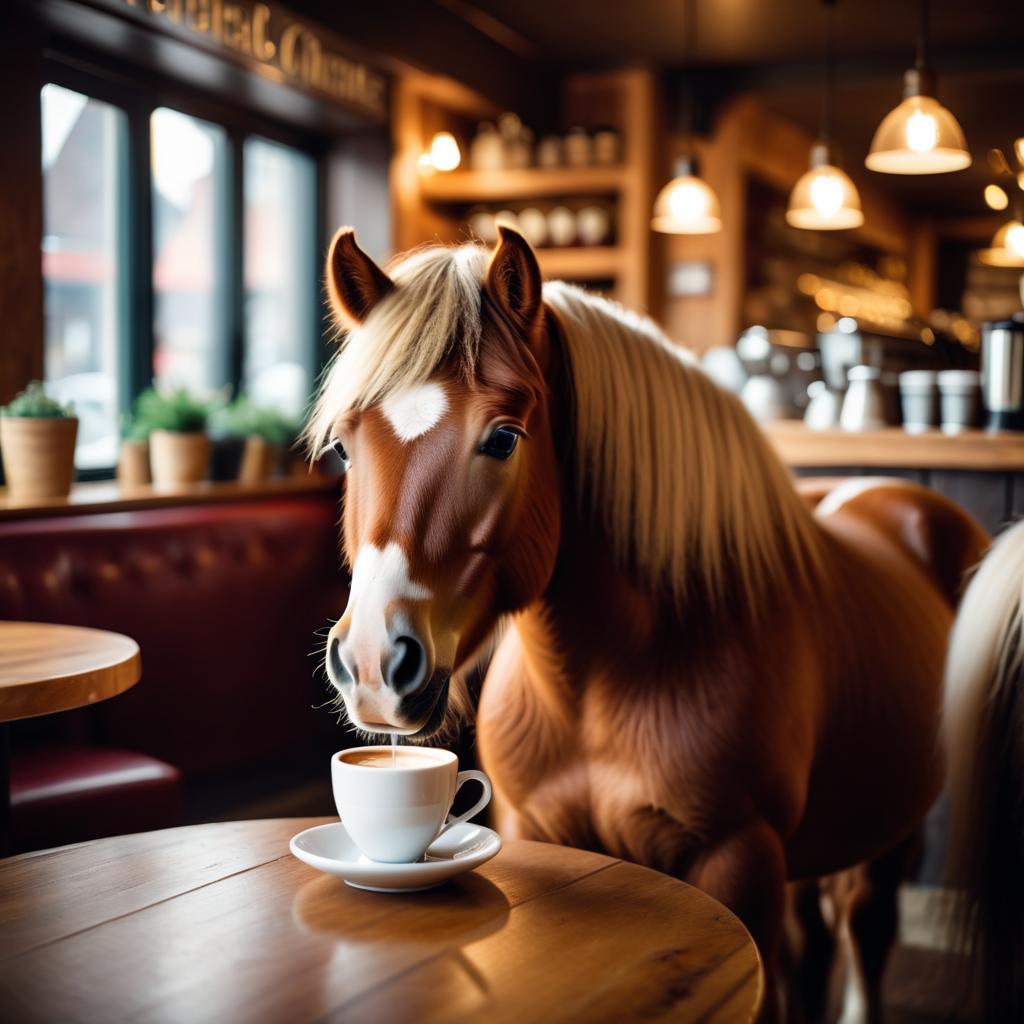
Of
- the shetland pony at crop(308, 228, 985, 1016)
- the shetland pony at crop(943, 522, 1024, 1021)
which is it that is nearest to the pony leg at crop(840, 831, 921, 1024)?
the shetland pony at crop(308, 228, 985, 1016)

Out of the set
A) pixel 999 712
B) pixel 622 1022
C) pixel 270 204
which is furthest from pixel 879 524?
pixel 270 204

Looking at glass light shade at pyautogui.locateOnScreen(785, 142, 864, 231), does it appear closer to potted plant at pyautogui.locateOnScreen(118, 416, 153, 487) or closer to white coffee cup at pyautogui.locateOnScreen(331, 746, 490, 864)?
potted plant at pyautogui.locateOnScreen(118, 416, 153, 487)

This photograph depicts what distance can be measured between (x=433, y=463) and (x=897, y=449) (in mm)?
2357

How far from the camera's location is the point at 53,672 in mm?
1706

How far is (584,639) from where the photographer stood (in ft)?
4.82

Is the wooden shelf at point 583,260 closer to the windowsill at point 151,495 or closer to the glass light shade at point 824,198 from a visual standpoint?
the glass light shade at point 824,198

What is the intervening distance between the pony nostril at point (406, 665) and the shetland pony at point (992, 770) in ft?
2.52

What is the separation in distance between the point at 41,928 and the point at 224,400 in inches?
134

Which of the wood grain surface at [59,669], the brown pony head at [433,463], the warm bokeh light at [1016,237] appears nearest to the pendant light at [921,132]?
the warm bokeh light at [1016,237]

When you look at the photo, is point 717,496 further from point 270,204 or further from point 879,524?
point 270,204

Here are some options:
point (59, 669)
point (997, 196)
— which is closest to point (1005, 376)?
point (997, 196)

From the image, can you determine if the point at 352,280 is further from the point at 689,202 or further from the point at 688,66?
the point at 688,66

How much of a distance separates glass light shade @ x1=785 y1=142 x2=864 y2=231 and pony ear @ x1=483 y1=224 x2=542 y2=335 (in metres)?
3.36

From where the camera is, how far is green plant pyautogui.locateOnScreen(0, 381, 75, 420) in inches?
116
